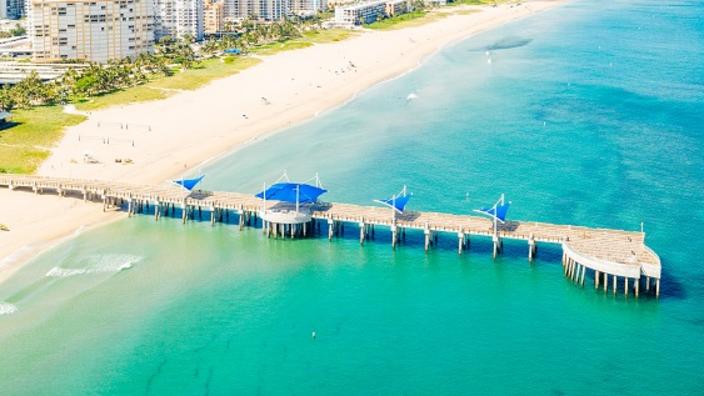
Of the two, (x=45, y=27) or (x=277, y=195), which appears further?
(x=45, y=27)

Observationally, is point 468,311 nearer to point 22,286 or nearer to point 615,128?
point 22,286

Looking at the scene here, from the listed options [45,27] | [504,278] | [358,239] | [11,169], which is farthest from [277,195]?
[45,27]

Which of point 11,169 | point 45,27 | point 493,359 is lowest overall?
point 493,359

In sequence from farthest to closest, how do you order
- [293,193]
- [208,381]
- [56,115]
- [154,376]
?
[56,115], [293,193], [154,376], [208,381]

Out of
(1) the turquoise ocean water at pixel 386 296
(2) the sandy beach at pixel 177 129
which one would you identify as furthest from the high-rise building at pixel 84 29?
(1) the turquoise ocean water at pixel 386 296

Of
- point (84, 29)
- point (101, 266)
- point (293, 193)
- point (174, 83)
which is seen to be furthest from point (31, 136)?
point (84, 29)

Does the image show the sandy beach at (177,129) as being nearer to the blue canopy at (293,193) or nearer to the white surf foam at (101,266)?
the white surf foam at (101,266)

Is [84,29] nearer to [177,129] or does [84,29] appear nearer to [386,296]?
[177,129]
